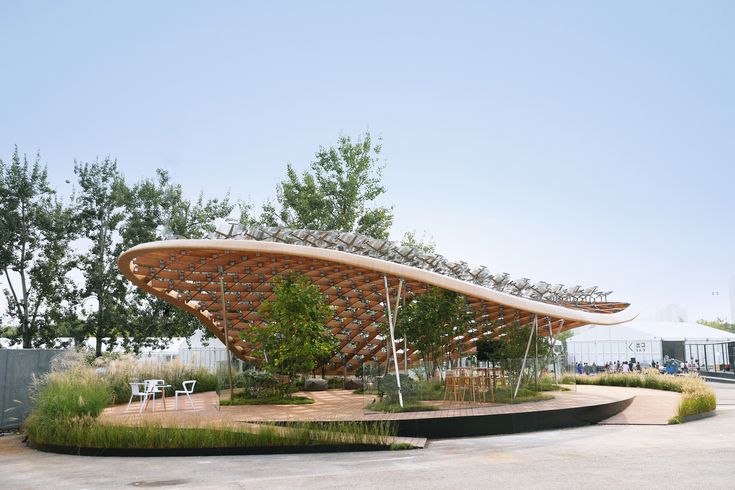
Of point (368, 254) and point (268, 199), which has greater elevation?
point (268, 199)

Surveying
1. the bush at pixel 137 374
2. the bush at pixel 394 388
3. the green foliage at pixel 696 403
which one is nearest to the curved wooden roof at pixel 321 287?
the bush at pixel 394 388

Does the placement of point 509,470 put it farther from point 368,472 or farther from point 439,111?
point 439,111

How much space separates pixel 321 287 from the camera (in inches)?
776

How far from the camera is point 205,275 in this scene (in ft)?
58.7

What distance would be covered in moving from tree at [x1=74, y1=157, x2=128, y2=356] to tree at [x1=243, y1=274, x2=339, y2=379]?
43.8 feet

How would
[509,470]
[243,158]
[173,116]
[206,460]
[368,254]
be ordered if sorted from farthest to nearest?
[243,158], [173,116], [368,254], [206,460], [509,470]

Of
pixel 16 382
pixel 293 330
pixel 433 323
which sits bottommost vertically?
pixel 16 382

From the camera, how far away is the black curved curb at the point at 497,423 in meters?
12.0

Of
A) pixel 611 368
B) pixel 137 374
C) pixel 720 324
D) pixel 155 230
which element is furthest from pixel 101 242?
pixel 720 324

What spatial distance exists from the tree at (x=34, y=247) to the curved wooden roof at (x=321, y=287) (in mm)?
9391

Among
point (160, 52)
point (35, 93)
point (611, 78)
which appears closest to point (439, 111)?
point (611, 78)

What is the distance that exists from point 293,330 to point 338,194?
19012 millimetres

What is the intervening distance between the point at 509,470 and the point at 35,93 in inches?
727

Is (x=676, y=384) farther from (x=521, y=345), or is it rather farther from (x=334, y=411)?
(x=334, y=411)
